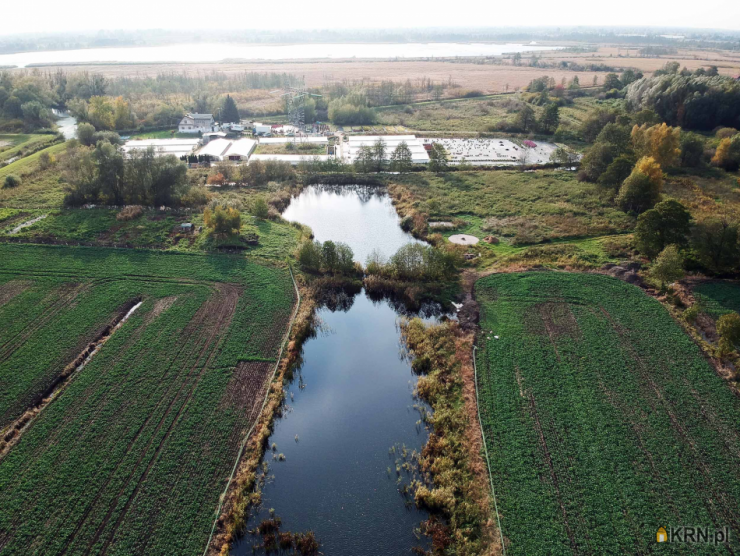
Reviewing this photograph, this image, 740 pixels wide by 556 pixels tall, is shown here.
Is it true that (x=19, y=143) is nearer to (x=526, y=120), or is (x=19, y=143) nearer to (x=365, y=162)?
(x=365, y=162)

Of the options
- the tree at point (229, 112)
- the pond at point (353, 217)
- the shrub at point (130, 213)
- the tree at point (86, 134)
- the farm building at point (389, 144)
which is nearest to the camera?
the pond at point (353, 217)

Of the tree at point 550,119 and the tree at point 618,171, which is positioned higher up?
the tree at point 550,119

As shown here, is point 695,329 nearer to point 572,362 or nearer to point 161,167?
point 572,362

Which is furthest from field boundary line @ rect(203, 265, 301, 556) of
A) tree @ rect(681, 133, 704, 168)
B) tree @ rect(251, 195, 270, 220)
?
tree @ rect(681, 133, 704, 168)

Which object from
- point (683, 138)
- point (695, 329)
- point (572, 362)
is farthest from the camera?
point (683, 138)

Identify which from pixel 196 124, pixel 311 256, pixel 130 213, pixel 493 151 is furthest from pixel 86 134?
pixel 493 151

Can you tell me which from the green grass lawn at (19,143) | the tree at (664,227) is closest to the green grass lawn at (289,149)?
the green grass lawn at (19,143)

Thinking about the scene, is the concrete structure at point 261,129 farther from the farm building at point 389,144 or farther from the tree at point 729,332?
the tree at point 729,332

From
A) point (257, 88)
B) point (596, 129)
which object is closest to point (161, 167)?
point (596, 129)
